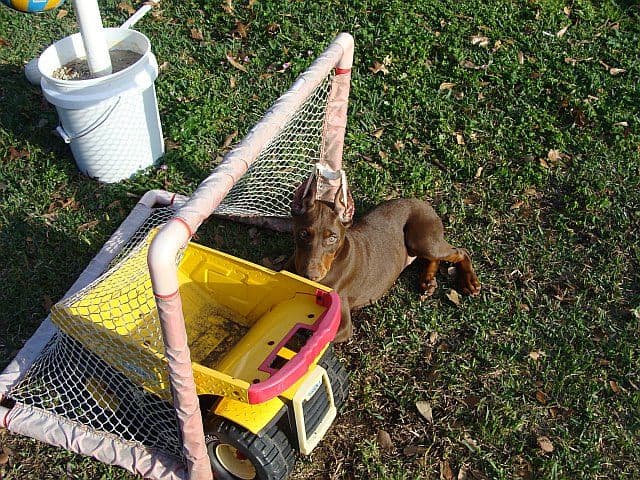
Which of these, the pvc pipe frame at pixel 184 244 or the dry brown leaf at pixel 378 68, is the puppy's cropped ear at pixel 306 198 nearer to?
the pvc pipe frame at pixel 184 244

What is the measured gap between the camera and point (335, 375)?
4.01 m

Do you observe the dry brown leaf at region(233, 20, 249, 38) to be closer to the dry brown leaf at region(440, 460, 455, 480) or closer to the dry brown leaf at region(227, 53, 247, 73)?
the dry brown leaf at region(227, 53, 247, 73)

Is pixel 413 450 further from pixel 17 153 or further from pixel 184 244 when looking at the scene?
pixel 17 153

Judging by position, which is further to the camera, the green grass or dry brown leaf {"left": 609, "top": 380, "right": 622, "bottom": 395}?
dry brown leaf {"left": 609, "top": 380, "right": 622, "bottom": 395}

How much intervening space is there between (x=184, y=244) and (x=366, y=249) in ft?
6.32

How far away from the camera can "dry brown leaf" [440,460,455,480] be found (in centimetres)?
406

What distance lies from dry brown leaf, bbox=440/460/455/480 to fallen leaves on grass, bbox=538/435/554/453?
0.56 meters

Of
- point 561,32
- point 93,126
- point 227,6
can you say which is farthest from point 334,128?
point 561,32

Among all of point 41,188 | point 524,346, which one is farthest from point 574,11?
point 41,188

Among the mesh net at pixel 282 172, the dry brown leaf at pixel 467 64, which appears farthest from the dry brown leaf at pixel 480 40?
the mesh net at pixel 282 172

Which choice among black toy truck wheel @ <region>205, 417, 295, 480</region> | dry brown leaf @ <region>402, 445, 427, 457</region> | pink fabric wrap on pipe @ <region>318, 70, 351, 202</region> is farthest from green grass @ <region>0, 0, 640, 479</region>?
pink fabric wrap on pipe @ <region>318, 70, 351, 202</region>

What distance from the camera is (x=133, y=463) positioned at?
3.95m

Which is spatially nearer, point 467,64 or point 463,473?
point 463,473

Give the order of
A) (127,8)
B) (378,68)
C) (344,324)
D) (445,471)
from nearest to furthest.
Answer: (445,471)
(344,324)
(378,68)
(127,8)
